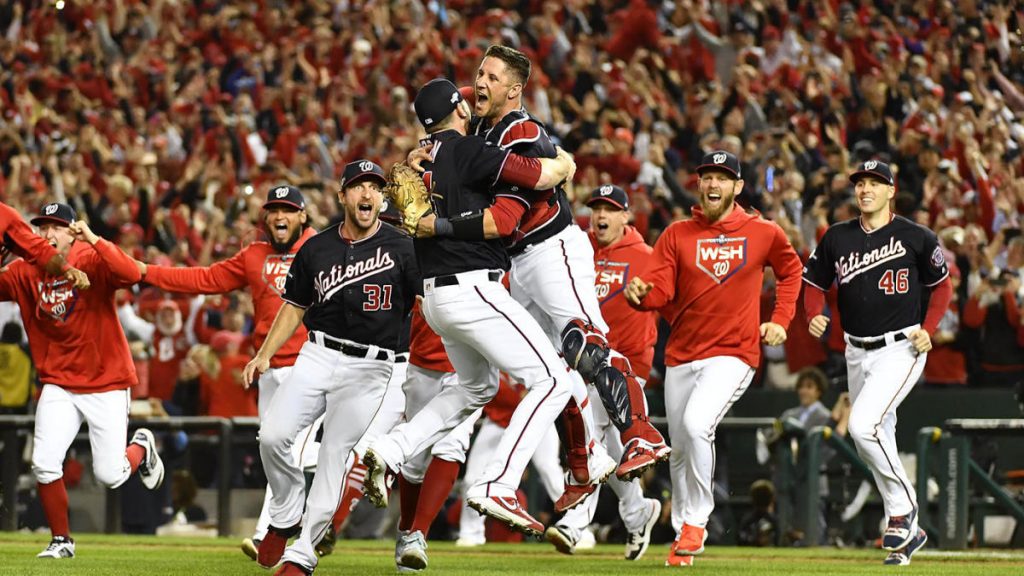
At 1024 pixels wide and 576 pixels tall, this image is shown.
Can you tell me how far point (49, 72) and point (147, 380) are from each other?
9.38 meters

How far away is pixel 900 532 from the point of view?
33.1 feet

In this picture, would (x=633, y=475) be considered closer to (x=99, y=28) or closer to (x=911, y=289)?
(x=911, y=289)

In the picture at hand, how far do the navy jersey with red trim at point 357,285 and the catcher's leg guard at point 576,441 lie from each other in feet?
3.37

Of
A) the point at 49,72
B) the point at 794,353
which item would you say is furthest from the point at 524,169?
the point at 49,72

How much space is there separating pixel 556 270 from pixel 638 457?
3.78ft

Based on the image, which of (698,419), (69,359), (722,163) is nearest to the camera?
(698,419)

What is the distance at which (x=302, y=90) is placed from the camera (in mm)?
21859

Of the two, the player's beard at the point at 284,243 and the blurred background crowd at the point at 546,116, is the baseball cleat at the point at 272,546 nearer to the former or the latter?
the player's beard at the point at 284,243

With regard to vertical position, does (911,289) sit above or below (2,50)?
below

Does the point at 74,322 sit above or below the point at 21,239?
below

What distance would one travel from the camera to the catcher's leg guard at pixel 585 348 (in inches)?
322

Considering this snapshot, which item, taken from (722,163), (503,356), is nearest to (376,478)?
(503,356)

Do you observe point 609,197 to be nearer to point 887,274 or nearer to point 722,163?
point 722,163

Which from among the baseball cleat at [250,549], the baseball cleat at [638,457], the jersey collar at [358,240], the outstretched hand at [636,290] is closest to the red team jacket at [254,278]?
the baseball cleat at [250,549]
